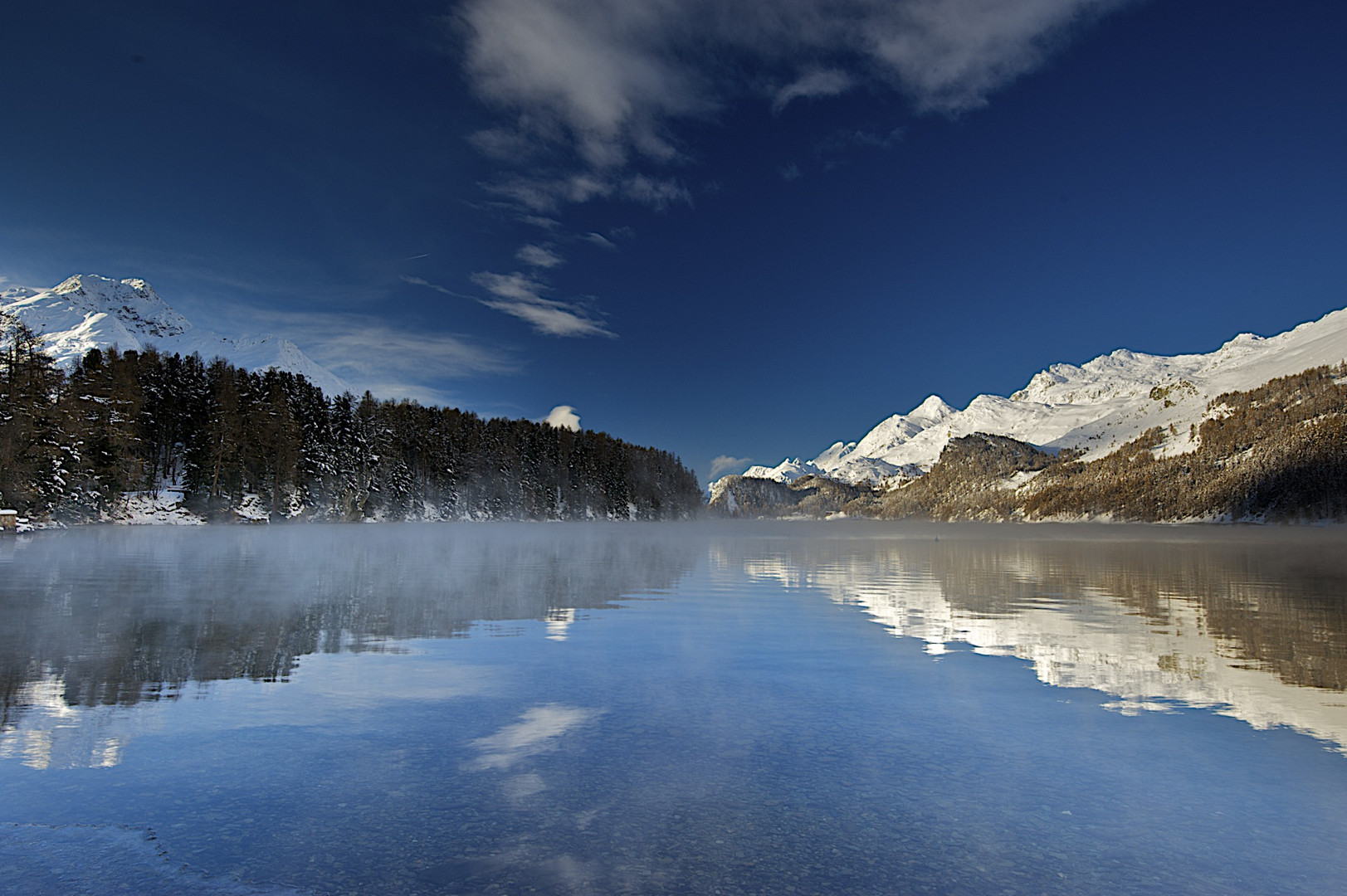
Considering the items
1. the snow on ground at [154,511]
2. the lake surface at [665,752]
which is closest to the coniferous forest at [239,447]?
the snow on ground at [154,511]

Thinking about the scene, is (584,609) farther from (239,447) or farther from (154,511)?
(154,511)

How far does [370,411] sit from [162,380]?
31.5 meters

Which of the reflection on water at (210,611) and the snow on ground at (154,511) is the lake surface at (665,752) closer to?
the reflection on water at (210,611)

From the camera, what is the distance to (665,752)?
9.29 m

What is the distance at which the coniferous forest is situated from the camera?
71750 mm

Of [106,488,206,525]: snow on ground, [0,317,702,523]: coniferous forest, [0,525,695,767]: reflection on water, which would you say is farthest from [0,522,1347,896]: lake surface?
[106,488,206,525]: snow on ground

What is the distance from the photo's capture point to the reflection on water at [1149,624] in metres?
12.3

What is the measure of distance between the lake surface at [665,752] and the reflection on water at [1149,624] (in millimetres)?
146

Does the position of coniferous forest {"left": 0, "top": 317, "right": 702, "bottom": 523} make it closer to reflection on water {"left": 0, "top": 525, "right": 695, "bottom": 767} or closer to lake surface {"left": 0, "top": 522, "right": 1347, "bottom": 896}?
reflection on water {"left": 0, "top": 525, "right": 695, "bottom": 767}

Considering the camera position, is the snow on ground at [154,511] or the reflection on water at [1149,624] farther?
the snow on ground at [154,511]

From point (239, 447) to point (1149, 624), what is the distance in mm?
109547

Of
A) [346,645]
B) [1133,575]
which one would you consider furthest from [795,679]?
[1133,575]

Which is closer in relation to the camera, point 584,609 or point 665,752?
point 665,752

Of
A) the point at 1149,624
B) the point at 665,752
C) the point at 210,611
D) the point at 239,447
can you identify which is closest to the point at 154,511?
the point at 239,447
